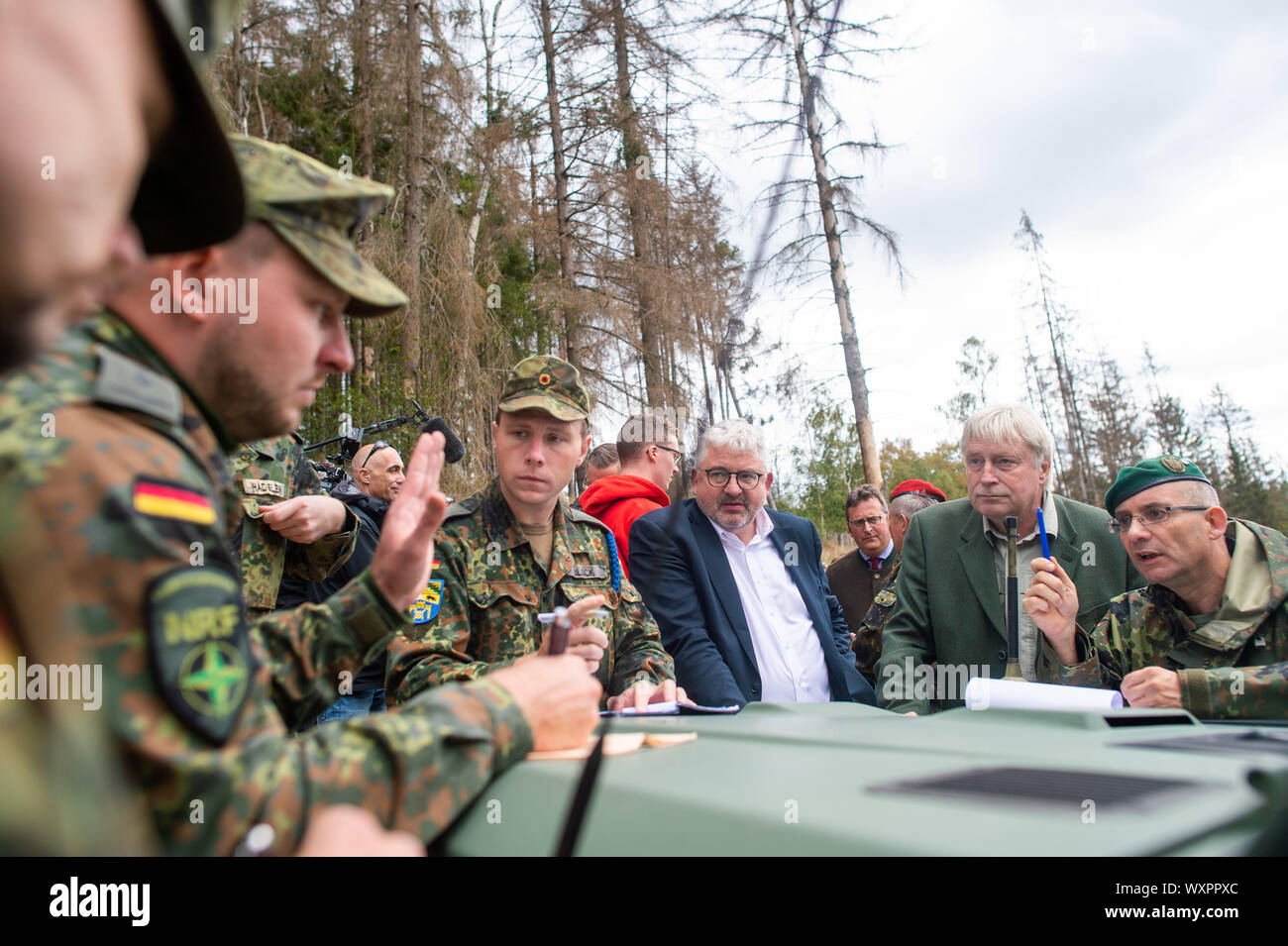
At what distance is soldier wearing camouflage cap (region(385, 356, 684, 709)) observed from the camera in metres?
2.67

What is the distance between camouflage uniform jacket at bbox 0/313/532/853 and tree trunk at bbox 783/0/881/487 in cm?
1104

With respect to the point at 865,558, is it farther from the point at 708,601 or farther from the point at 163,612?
the point at 163,612

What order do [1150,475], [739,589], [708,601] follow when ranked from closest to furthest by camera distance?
1. [1150,475]
2. [708,601]
3. [739,589]

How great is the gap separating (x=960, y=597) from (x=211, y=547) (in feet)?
10.1

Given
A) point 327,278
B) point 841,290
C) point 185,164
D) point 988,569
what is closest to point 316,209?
point 327,278

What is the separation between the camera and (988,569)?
3369 millimetres

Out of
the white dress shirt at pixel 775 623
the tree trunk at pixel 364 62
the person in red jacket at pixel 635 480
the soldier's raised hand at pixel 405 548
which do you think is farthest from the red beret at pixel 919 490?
the tree trunk at pixel 364 62

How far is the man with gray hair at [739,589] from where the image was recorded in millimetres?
3559

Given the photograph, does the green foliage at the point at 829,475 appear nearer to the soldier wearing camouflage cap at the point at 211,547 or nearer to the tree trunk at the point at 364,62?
the tree trunk at the point at 364,62

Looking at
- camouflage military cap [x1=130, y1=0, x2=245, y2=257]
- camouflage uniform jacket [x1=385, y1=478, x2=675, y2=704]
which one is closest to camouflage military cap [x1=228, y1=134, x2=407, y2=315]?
camouflage military cap [x1=130, y1=0, x2=245, y2=257]

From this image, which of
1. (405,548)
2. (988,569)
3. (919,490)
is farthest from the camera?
(919,490)

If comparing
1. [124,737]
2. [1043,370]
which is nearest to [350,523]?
[124,737]
